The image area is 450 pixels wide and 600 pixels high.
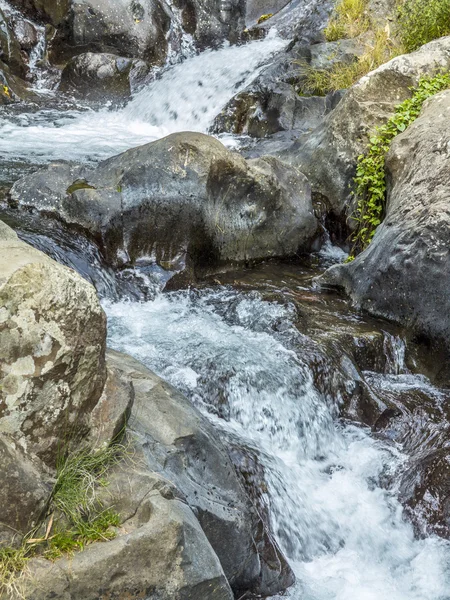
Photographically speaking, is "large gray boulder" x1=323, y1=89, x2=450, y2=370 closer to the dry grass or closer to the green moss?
the green moss

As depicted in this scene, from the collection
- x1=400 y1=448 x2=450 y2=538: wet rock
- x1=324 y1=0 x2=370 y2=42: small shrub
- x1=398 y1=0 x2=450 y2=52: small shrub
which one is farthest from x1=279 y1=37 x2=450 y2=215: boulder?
x1=324 y1=0 x2=370 y2=42: small shrub

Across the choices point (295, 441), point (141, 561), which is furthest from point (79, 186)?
point (141, 561)

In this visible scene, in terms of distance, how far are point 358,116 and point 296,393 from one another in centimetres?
422

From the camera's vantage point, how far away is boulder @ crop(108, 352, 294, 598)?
3445 millimetres

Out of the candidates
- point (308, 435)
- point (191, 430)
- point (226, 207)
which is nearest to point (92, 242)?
point (226, 207)

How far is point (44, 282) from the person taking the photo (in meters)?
2.90

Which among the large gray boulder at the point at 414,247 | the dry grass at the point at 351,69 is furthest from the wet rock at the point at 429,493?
the dry grass at the point at 351,69

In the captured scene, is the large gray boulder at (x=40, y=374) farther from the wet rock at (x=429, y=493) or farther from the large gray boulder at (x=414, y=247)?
the large gray boulder at (x=414, y=247)

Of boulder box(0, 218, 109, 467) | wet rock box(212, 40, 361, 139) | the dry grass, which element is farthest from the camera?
wet rock box(212, 40, 361, 139)

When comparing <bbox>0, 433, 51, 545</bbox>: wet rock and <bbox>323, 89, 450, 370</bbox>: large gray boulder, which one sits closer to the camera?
<bbox>0, 433, 51, 545</bbox>: wet rock

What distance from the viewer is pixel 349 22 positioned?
42.6 feet

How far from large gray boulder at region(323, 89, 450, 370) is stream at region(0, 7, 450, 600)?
0.25 metres

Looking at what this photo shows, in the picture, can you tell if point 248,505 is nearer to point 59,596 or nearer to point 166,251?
point 59,596

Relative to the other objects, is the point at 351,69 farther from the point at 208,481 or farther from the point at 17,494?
the point at 17,494
